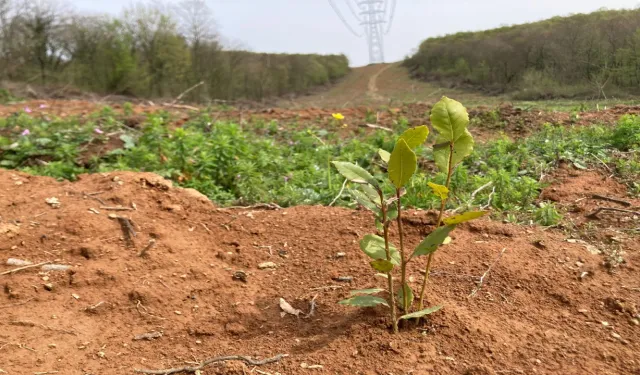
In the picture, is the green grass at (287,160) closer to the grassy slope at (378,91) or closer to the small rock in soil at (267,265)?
the small rock in soil at (267,265)

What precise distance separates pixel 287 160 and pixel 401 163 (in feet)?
13.0

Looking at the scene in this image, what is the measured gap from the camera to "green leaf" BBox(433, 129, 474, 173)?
161cm

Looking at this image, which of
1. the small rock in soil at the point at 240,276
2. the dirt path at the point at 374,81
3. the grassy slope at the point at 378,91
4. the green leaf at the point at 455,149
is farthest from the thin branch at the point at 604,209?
the dirt path at the point at 374,81

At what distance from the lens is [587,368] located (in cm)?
149

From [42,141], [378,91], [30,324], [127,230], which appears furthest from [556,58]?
[30,324]

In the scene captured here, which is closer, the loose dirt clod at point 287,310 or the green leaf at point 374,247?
the green leaf at point 374,247

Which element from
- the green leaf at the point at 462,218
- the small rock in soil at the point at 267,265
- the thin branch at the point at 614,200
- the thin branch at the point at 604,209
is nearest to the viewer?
the green leaf at the point at 462,218

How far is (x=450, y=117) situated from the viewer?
1561mm

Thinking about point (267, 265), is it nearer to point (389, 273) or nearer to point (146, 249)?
point (146, 249)

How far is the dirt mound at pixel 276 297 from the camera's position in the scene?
5.14 feet

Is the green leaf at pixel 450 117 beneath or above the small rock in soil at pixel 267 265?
above

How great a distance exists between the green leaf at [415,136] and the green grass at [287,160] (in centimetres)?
171

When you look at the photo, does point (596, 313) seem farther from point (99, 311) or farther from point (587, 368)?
point (99, 311)

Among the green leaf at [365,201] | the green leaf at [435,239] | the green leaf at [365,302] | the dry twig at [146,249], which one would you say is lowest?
the green leaf at [365,302]
